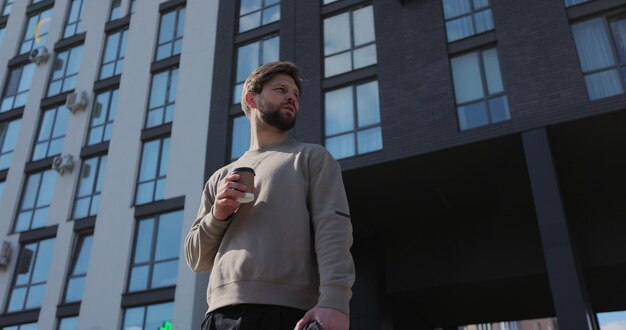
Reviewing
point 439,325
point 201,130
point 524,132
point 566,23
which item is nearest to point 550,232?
point 524,132

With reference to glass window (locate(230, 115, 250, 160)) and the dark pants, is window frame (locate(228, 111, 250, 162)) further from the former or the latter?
the dark pants

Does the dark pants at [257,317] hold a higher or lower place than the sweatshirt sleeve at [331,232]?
lower

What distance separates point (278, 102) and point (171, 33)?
19347 mm

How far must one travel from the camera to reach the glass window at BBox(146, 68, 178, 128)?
1942cm

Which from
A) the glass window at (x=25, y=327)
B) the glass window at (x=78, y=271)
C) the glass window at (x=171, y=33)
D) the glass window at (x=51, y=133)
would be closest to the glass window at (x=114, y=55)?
the glass window at (x=171, y=33)

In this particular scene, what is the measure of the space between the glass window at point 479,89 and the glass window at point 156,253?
875cm

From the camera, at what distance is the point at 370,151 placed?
14398mm

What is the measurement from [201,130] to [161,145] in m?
1.89

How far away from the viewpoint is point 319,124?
15.5 m

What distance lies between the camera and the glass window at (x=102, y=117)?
67.0ft

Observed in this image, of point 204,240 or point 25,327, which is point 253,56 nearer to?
point 25,327

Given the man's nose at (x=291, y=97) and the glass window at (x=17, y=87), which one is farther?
the glass window at (x=17, y=87)

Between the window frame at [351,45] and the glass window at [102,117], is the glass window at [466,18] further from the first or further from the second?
the glass window at [102,117]

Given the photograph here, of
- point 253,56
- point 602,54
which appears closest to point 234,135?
point 253,56
